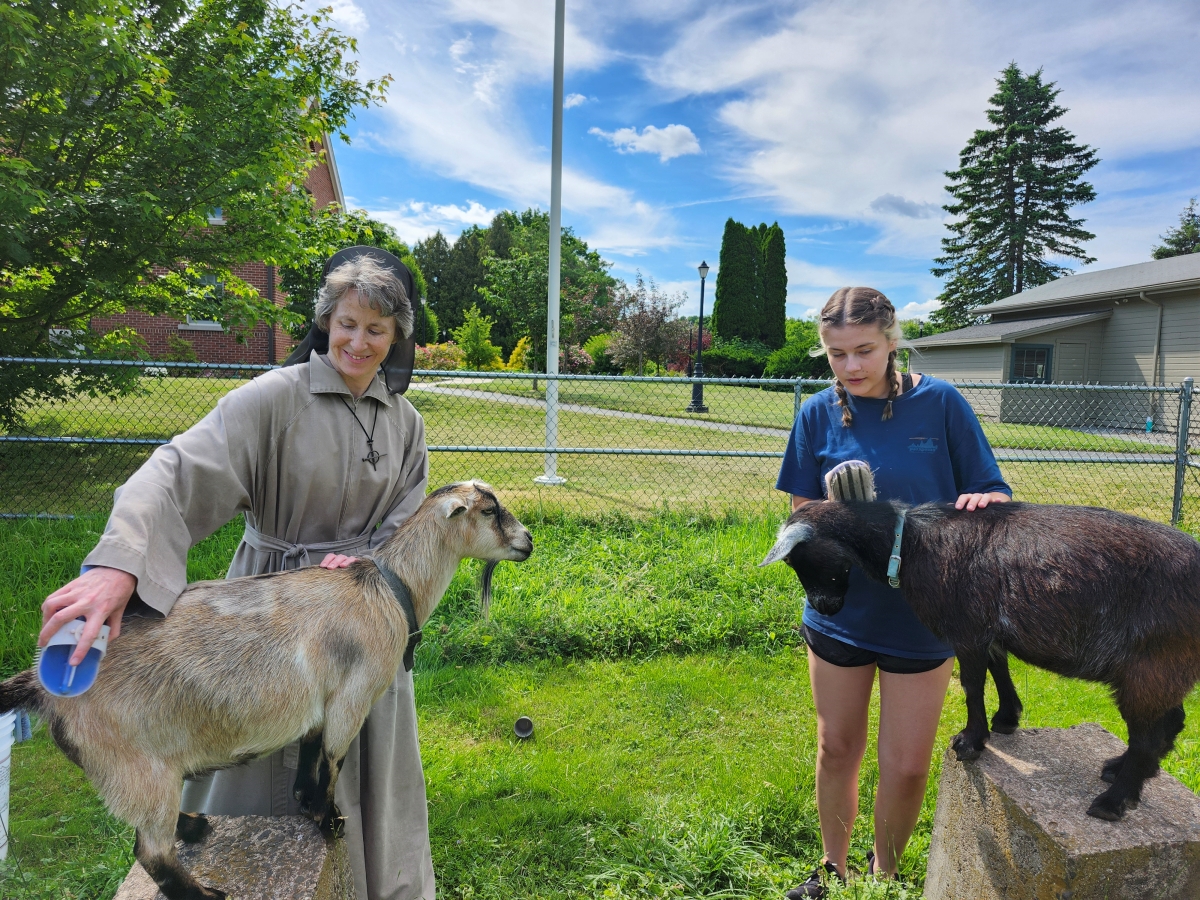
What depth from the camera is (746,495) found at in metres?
9.10

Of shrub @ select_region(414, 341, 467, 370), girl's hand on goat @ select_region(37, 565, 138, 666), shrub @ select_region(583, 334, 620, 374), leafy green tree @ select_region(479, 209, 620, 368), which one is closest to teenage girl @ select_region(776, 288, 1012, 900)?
girl's hand on goat @ select_region(37, 565, 138, 666)

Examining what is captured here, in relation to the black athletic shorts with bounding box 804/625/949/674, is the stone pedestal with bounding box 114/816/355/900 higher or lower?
lower

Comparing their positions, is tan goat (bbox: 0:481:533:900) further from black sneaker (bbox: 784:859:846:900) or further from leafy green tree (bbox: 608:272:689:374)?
leafy green tree (bbox: 608:272:689:374)

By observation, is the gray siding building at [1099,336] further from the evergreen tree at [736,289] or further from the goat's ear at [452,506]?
the goat's ear at [452,506]

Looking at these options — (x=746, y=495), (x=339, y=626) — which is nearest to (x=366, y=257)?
(x=339, y=626)

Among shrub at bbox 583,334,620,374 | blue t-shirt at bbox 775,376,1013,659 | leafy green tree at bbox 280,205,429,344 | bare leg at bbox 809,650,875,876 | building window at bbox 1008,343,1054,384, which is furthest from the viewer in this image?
shrub at bbox 583,334,620,374

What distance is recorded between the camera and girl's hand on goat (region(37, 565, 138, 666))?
4.55ft

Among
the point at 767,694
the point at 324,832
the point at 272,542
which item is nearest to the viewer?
the point at 324,832

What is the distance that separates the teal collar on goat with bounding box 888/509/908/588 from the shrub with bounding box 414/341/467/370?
987 inches

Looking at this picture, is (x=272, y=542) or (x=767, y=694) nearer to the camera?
(x=272, y=542)

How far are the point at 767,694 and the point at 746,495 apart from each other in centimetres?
476

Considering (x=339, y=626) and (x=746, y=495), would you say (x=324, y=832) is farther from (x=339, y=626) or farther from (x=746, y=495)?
(x=746, y=495)

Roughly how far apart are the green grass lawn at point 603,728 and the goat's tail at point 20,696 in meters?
1.45

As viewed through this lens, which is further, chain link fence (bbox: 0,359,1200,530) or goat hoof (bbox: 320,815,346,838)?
A: chain link fence (bbox: 0,359,1200,530)
